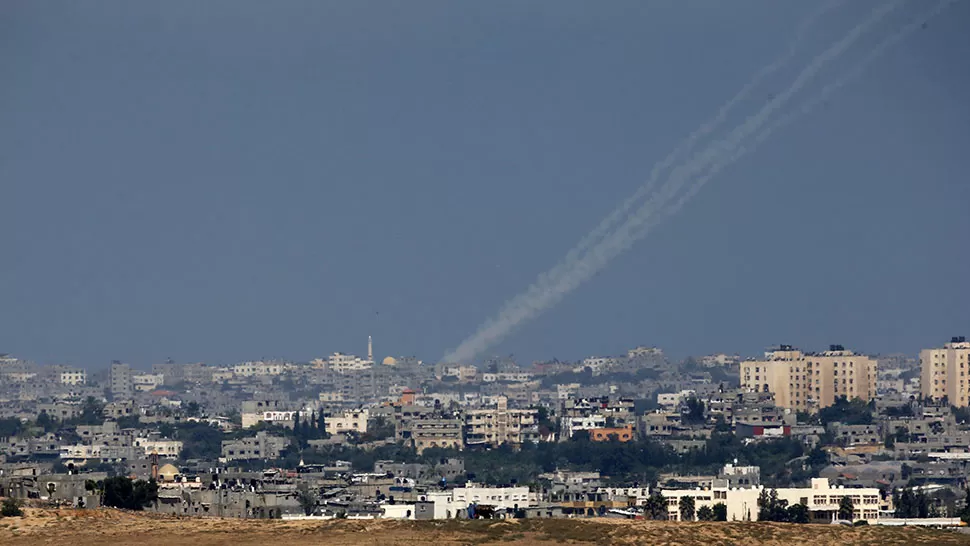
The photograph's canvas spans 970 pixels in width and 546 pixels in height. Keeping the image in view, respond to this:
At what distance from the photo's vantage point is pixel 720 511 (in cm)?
8794

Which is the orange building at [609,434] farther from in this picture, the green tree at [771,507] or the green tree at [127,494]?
the green tree at [127,494]

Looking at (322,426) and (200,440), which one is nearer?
(200,440)

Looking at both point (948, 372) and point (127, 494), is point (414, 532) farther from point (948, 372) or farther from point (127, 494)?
point (948, 372)

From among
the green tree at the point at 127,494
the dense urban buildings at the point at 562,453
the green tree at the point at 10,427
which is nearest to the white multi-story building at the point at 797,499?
the dense urban buildings at the point at 562,453

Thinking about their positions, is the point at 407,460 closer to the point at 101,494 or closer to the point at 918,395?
the point at 918,395

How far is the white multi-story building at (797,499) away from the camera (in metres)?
88.6

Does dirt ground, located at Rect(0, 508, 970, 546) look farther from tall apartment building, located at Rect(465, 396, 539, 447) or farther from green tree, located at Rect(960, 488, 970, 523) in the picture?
tall apartment building, located at Rect(465, 396, 539, 447)

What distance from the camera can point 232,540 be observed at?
50.0 meters

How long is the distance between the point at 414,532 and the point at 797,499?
1690 inches

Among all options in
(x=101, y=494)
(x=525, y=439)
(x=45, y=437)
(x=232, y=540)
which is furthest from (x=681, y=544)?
(x=45, y=437)

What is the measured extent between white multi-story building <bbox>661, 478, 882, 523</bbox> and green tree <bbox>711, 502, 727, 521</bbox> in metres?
0.20

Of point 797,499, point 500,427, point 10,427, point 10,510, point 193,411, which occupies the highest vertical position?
point 193,411

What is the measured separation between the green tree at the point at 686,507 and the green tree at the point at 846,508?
5553 millimetres

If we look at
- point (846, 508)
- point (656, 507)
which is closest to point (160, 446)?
point (656, 507)
